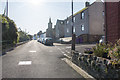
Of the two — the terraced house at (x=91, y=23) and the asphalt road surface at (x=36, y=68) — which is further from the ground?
the terraced house at (x=91, y=23)

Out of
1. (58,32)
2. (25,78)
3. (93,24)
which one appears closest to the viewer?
(25,78)

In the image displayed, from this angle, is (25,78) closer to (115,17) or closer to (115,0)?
(115,17)

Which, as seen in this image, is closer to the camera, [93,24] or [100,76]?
[100,76]

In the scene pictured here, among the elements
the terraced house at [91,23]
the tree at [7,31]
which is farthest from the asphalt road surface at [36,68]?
the terraced house at [91,23]

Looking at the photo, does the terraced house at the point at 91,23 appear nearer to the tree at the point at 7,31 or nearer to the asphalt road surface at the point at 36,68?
the tree at the point at 7,31

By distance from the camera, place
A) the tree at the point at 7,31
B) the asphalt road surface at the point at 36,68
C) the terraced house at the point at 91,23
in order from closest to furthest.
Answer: the asphalt road surface at the point at 36,68 → the tree at the point at 7,31 → the terraced house at the point at 91,23

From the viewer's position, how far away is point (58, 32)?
52281 millimetres

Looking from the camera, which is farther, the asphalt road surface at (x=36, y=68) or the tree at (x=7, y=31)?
the tree at (x=7, y=31)

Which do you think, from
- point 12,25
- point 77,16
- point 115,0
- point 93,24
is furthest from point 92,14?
point 115,0

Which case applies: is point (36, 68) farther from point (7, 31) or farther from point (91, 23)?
point (91, 23)

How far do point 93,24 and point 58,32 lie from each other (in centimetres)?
2581

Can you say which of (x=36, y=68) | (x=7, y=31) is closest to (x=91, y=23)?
(x=7, y=31)

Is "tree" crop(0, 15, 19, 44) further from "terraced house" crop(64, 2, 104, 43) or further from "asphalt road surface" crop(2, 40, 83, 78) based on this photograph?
"terraced house" crop(64, 2, 104, 43)

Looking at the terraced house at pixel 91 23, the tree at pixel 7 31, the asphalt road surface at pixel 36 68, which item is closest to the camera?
the asphalt road surface at pixel 36 68
